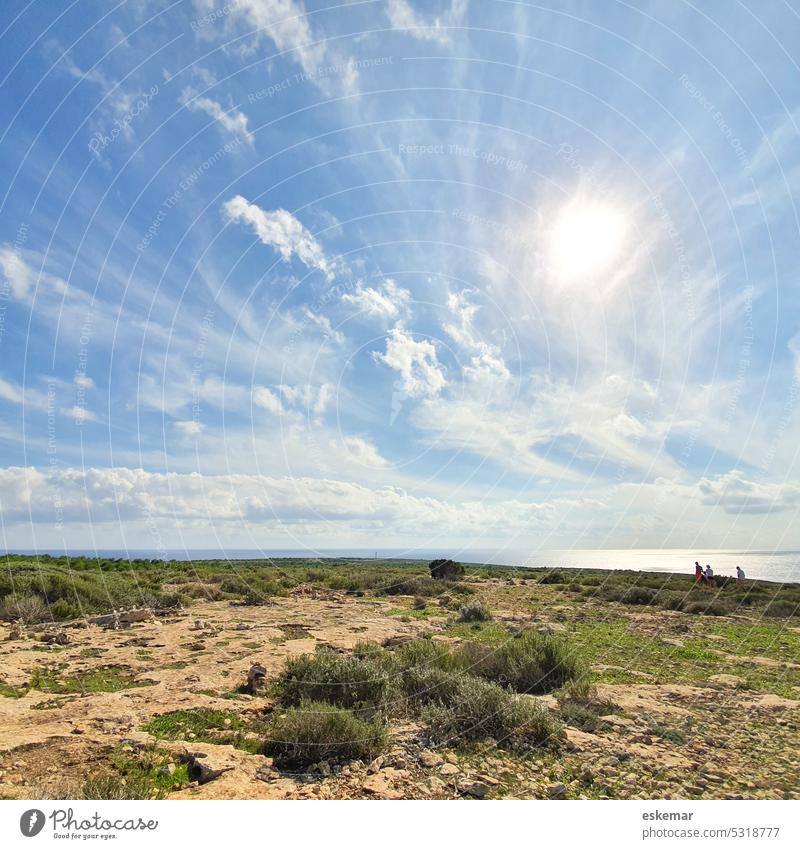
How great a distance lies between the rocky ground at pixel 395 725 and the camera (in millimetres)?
7031

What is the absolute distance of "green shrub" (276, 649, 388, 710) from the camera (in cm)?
1014

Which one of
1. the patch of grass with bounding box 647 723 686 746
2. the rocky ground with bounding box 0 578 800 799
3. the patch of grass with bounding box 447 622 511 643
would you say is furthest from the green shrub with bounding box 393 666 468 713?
the patch of grass with bounding box 447 622 511 643

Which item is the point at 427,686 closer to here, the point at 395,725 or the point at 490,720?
the point at 395,725

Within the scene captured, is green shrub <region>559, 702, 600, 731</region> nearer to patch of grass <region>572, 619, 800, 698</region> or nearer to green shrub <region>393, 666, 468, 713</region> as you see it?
green shrub <region>393, 666, 468, 713</region>

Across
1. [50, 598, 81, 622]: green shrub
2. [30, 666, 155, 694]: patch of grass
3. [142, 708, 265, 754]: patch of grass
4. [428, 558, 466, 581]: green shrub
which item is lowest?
[428, 558, 466, 581]: green shrub

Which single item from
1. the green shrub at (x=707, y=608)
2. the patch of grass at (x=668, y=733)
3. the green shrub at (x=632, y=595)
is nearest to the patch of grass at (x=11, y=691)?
the patch of grass at (x=668, y=733)

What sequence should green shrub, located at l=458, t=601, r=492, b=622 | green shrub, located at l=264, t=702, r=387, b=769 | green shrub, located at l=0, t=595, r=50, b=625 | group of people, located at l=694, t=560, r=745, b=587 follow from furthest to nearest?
group of people, located at l=694, t=560, r=745, b=587 < green shrub, located at l=458, t=601, r=492, b=622 < green shrub, located at l=0, t=595, r=50, b=625 < green shrub, located at l=264, t=702, r=387, b=769

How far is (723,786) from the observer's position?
6961 millimetres

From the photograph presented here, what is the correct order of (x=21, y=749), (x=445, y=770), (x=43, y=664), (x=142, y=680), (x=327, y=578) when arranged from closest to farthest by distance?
(x=445, y=770)
(x=21, y=749)
(x=142, y=680)
(x=43, y=664)
(x=327, y=578)

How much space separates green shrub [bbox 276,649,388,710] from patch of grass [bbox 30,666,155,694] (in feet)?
13.6
